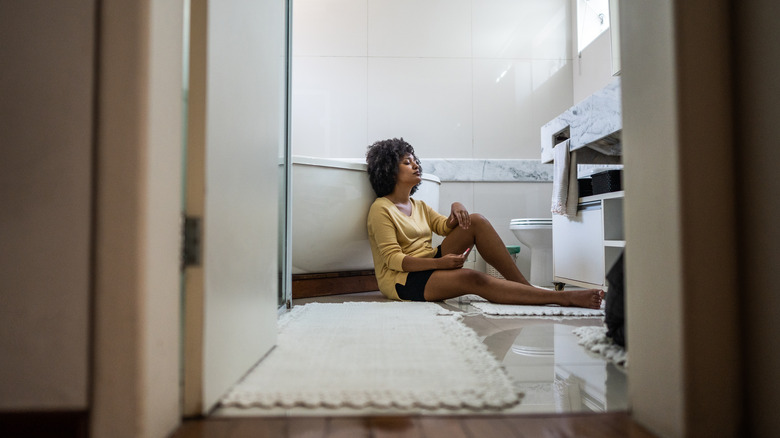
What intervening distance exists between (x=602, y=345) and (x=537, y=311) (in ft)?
1.86

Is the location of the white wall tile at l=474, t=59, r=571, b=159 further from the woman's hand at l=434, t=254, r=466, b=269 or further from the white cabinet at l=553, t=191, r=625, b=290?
the woman's hand at l=434, t=254, r=466, b=269

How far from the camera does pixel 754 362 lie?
53 centimetres

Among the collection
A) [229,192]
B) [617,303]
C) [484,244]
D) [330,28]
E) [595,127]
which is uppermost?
[330,28]

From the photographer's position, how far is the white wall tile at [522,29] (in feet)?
11.4

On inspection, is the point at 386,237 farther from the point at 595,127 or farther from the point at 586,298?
the point at 595,127

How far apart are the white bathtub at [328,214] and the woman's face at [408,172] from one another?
22 cm

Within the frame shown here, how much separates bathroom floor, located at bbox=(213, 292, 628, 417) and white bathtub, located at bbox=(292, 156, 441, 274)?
105 cm

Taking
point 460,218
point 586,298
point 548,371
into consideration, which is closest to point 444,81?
point 460,218

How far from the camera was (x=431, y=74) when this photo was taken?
11.4 feet

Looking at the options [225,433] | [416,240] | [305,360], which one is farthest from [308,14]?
[225,433]

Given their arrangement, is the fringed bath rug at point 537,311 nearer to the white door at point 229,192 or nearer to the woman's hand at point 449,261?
the woman's hand at point 449,261

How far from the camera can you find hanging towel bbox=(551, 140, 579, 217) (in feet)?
7.36

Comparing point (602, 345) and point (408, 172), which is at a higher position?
point (408, 172)

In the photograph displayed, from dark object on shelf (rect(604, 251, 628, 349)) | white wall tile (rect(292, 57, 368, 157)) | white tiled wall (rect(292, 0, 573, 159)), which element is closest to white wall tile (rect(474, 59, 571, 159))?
white tiled wall (rect(292, 0, 573, 159))
